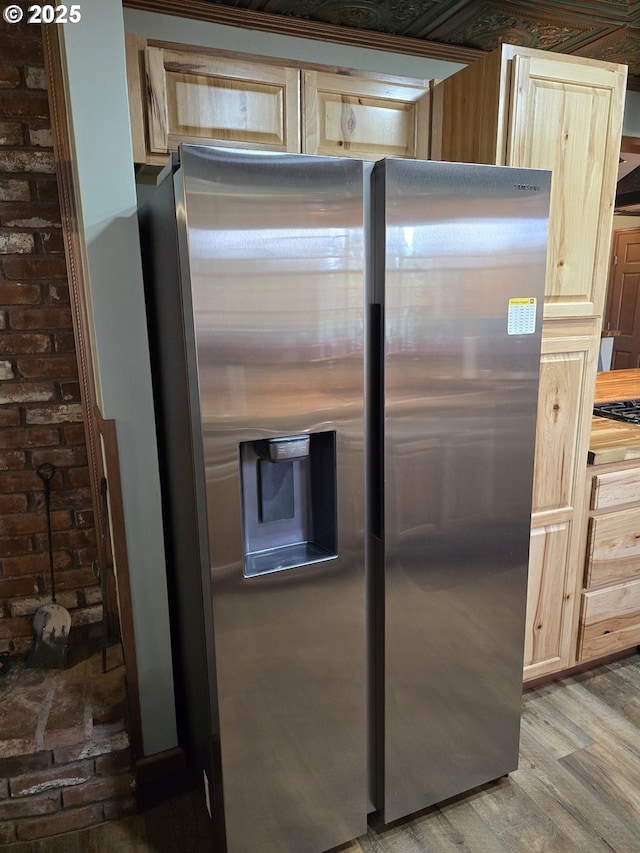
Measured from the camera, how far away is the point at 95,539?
1.96 m

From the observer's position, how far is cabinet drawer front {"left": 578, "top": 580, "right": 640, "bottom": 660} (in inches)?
82.7

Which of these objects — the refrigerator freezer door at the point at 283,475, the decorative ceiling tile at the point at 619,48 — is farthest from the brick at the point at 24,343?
the decorative ceiling tile at the point at 619,48

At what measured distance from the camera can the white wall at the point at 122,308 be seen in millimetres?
1330

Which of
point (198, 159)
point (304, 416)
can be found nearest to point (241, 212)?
point (198, 159)

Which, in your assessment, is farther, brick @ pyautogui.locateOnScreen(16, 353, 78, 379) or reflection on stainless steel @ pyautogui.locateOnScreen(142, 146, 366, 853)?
brick @ pyautogui.locateOnScreen(16, 353, 78, 379)

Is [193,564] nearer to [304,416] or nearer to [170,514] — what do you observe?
[170,514]

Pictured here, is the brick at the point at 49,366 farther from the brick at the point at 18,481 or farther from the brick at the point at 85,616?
the brick at the point at 85,616

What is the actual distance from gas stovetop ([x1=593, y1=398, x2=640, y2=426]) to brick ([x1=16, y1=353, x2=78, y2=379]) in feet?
6.83

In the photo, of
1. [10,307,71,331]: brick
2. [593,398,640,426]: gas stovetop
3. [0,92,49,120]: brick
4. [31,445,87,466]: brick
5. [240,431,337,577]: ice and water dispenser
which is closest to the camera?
[240,431,337,577]: ice and water dispenser

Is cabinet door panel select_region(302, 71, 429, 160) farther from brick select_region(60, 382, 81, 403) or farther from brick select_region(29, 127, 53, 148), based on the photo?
brick select_region(60, 382, 81, 403)

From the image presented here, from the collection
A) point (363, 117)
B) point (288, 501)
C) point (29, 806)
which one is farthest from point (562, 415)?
point (29, 806)

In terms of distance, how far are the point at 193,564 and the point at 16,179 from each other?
123 cm

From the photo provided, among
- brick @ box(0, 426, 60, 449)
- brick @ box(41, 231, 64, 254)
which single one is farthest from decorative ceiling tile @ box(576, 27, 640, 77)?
brick @ box(0, 426, 60, 449)

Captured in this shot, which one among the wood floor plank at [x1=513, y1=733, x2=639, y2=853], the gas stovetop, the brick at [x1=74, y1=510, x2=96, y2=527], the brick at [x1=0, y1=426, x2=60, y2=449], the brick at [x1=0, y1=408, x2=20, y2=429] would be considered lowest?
the wood floor plank at [x1=513, y1=733, x2=639, y2=853]
